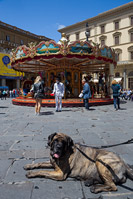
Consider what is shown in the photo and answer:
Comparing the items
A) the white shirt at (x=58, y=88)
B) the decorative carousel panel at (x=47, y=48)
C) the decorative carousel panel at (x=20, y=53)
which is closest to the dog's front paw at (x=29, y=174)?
the white shirt at (x=58, y=88)

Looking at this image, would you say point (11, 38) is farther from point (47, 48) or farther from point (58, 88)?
point (58, 88)

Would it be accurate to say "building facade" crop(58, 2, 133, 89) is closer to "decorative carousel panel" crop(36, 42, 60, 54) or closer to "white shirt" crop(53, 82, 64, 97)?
"decorative carousel panel" crop(36, 42, 60, 54)

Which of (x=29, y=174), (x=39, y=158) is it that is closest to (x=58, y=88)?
(x=39, y=158)

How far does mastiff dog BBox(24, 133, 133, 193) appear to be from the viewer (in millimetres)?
1964

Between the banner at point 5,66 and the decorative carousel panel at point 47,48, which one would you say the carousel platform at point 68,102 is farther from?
the banner at point 5,66

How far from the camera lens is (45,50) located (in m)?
11.1

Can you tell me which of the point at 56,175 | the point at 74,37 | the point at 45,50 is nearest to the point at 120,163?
the point at 56,175

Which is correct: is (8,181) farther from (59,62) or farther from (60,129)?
(59,62)

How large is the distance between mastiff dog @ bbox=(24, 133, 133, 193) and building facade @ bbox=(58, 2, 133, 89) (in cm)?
3352

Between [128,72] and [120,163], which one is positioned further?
[128,72]

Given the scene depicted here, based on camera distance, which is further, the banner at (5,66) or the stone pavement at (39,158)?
the banner at (5,66)

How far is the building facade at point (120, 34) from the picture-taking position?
34844mm

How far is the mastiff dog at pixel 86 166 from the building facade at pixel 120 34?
1320 inches

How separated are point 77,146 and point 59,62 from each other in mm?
13412
